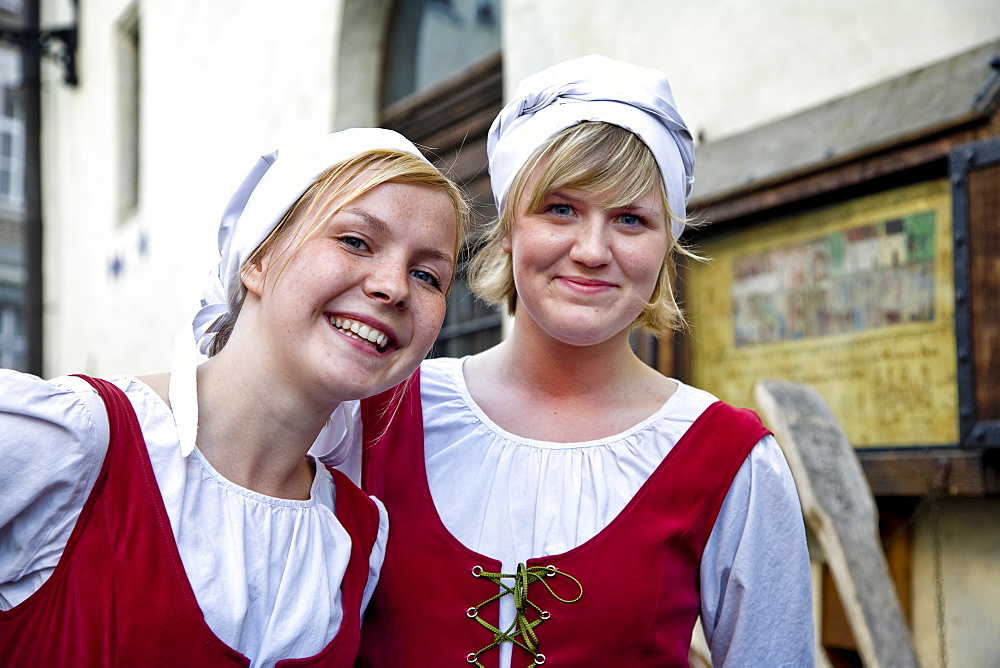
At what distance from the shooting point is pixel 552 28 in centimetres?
473

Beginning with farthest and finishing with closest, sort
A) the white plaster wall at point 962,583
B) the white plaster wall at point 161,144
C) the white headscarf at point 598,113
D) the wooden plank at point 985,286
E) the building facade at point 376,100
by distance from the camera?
the white plaster wall at point 161,144
the building facade at point 376,100
the white plaster wall at point 962,583
the wooden plank at point 985,286
the white headscarf at point 598,113

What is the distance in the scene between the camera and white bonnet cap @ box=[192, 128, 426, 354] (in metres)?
1.51

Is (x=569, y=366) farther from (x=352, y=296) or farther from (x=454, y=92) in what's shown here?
(x=454, y=92)

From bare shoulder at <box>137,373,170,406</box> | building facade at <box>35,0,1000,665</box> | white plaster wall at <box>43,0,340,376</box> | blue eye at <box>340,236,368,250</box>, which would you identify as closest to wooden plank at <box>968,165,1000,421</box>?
building facade at <box>35,0,1000,665</box>

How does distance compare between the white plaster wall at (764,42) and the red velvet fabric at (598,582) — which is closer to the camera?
the red velvet fabric at (598,582)

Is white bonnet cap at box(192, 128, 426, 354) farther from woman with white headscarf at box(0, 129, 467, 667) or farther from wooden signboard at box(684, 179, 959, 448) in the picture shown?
wooden signboard at box(684, 179, 959, 448)

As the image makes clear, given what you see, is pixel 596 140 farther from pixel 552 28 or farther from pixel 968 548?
pixel 552 28

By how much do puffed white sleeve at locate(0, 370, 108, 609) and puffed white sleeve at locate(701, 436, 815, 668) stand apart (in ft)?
3.35

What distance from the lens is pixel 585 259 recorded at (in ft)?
5.53

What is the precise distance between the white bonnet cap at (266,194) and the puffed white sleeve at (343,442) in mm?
261

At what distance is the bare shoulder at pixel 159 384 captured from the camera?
4.78 feet

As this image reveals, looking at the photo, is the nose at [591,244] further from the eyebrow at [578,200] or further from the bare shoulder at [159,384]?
the bare shoulder at [159,384]

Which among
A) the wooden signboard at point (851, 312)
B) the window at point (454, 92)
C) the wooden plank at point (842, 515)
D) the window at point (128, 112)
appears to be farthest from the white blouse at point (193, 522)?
the window at point (128, 112)

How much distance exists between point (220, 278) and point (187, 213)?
23.4 feet
